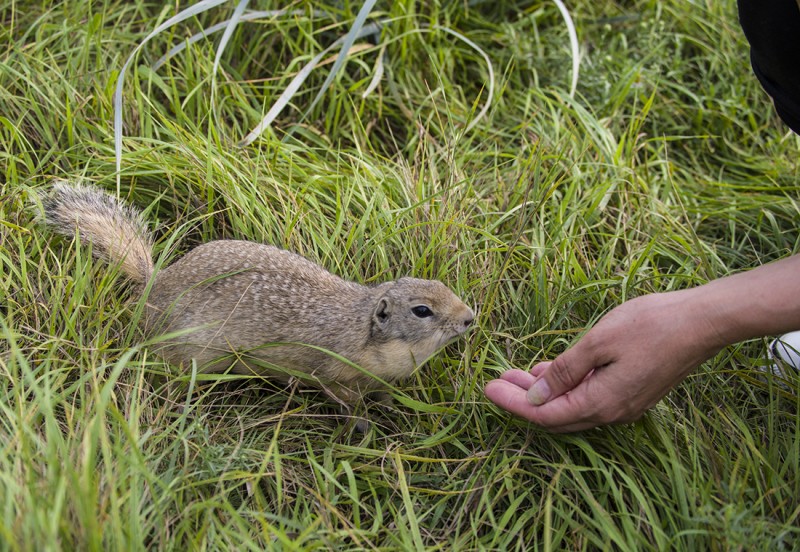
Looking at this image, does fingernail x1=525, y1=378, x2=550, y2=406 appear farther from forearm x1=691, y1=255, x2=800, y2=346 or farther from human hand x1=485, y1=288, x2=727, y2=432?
forearm x1=691, y1=255, x2=800, y2=346

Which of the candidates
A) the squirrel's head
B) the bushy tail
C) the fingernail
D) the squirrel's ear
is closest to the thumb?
the fingernail

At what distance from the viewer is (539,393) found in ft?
9.10

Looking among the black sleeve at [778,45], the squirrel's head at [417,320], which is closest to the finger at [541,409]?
the squirrel's head at [417,320]

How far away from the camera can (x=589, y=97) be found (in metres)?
4.80

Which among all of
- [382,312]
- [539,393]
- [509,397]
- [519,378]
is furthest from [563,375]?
[382,312]

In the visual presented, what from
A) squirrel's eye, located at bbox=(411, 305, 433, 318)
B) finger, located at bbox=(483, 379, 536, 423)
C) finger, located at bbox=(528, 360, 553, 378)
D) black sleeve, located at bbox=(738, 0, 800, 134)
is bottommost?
finger, located at bbox=(528, 360, 553, 378)

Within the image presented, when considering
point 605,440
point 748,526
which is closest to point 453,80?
point 605,440

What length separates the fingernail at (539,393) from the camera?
2.77m

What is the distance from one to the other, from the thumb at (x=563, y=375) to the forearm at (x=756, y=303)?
1.36 feet

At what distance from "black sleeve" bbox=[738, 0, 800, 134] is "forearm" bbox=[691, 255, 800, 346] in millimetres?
675

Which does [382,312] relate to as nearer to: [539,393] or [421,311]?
[421,311]

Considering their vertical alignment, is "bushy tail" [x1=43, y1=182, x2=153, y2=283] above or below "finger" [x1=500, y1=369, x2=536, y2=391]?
above

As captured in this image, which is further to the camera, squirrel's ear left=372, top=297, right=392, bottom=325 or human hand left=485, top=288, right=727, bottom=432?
squirrel's ear left=372, top=297, right=392, bottom=325

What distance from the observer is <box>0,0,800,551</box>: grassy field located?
8.40ft
